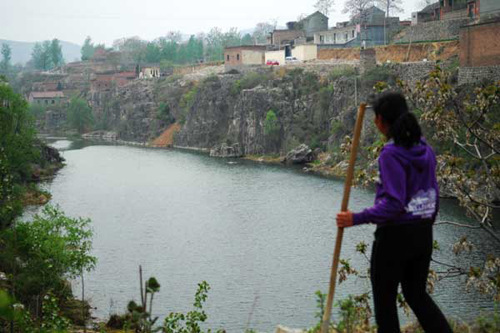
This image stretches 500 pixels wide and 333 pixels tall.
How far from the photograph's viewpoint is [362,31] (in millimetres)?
62844

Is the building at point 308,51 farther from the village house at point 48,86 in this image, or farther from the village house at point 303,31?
the village house at point 48,86

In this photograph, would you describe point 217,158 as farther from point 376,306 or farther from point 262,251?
point 376,306

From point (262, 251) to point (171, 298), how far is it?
6191 millimetres

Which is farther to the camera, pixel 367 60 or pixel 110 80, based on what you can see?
pixel 110 80

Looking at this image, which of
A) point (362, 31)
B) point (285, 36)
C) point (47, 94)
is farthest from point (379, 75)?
point (47, 94)

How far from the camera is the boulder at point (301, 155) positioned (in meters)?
52.9

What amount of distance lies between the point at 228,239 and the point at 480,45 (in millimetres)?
20485

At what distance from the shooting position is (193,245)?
25688 mm

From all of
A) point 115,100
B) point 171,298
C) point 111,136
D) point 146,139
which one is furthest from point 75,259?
point 115,100

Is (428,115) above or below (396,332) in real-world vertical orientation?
above

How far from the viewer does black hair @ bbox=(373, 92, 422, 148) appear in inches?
183

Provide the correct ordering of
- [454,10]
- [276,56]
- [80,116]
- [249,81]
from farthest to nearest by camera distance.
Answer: [80,116] < [276,56] < [249,81] < [454,10]

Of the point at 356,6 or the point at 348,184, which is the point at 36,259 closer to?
the point at 348,184

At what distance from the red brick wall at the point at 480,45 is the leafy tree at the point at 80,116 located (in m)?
57.9
